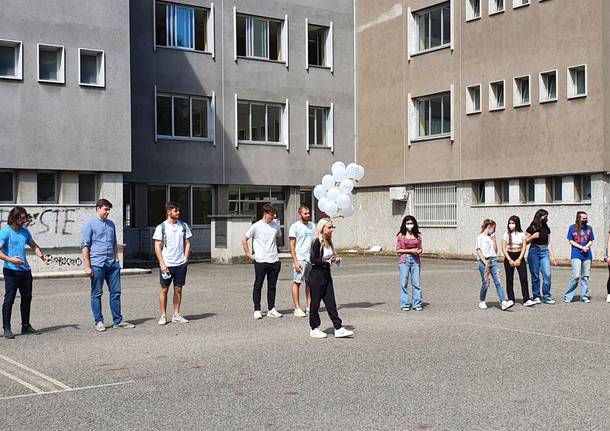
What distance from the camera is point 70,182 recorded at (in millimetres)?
25578

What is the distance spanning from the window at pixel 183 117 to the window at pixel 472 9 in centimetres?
1076

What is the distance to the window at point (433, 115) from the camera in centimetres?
3359

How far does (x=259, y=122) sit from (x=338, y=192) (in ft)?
63.0

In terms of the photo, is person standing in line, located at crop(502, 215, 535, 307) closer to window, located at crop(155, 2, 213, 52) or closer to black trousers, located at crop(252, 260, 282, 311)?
black trousers, located at crop(252, 260, 282, 311)

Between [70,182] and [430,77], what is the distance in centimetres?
1545

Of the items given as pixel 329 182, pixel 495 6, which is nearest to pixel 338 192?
pixel 329 182

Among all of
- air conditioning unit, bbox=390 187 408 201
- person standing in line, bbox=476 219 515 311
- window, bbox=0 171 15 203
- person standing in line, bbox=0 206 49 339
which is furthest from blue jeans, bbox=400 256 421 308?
air conditioning unit, bbox=390 187 408 201

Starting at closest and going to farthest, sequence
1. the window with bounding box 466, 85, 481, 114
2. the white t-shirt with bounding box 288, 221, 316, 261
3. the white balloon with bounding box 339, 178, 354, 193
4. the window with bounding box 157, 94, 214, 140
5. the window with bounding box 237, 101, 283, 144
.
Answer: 1. the white t-shirt with bounding box 288, 221, 316, 261
2. the white balloon with bounding box 339, 178, 354, 193
3. the window with bounding box 466, 85, 481, 114
4. the window with bounding box 157, 94, 214, 140
5. the window with bounding box 237, 101, 283, 144

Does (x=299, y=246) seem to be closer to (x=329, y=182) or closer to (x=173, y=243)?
(x=173, y=243)

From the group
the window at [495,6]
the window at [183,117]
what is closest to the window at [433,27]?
the window at [495,6]

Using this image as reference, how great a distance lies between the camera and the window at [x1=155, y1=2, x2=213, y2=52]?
108ft

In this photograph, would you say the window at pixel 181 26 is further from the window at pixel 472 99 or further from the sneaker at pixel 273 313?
the sneaker at pixel 273 313

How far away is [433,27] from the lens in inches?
1345

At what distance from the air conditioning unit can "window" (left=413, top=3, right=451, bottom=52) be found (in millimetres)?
5769
